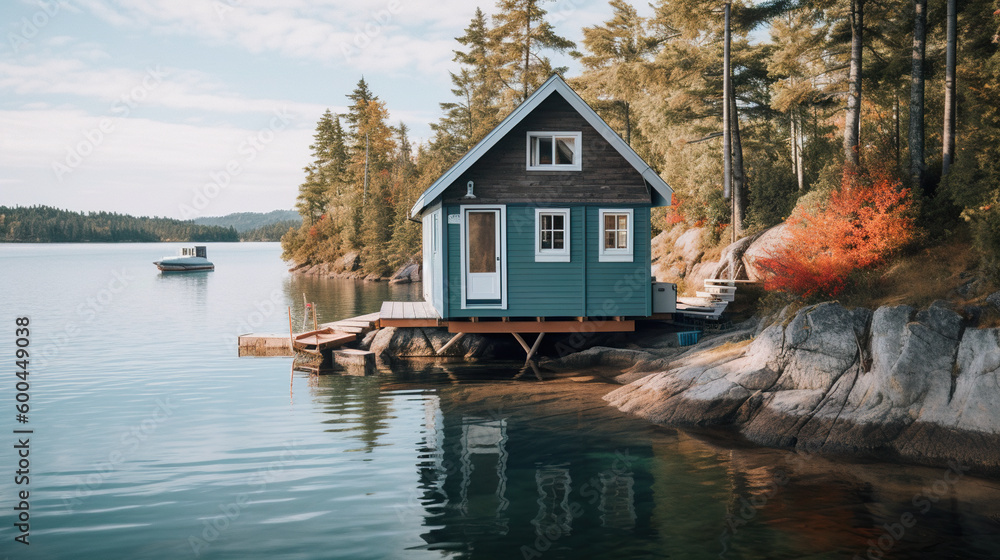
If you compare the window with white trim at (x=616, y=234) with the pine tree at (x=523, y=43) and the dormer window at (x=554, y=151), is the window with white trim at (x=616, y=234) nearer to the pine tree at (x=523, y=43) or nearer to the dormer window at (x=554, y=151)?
the dormer window at (x=554, y=151)

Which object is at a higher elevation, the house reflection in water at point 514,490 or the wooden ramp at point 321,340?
the wooden ramp at point 321,340

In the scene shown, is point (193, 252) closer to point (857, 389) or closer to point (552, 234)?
point (552, 234)

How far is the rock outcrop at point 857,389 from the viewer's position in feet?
37.9

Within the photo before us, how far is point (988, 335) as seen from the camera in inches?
474

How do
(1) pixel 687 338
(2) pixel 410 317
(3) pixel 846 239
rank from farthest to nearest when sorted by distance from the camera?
(2) pixel 410 317, (1) pixel 687 338, (3) pixel 846 239

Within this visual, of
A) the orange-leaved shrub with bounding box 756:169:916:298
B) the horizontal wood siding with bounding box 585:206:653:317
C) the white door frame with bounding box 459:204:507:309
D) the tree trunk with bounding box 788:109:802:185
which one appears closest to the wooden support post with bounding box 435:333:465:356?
the white door frame with bounding box 459:204:507:309

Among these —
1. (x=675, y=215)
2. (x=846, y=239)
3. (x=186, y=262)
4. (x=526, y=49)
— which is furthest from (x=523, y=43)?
(x=186, y=262)

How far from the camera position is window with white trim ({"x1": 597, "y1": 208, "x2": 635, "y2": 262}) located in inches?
717

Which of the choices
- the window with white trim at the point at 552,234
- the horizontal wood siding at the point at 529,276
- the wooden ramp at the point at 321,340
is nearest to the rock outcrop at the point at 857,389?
the horizontal wood siding at the point at 529,276

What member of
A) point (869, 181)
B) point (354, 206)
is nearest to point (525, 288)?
point (869, 181)

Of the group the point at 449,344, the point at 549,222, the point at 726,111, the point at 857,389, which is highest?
the point at 726,111

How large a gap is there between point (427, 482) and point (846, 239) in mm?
12023

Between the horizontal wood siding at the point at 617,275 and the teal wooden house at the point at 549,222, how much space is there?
0.03m

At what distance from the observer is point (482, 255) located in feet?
60.0
